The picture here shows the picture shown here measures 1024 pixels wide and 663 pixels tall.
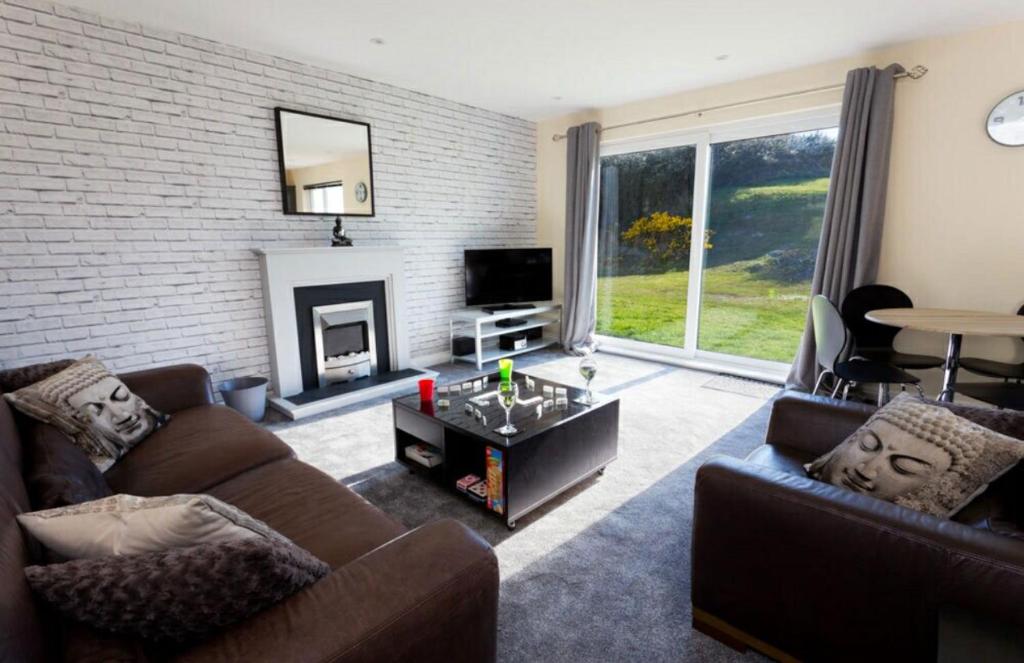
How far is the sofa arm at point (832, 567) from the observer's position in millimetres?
968

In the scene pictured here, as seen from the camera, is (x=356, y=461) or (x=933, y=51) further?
(x=933, y=51)

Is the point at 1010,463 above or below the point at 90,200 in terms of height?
below

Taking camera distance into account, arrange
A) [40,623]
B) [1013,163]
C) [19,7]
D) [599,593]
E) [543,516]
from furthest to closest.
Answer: [1013,163]
[19,7]
[543,516]
[599,593]
[40,623]

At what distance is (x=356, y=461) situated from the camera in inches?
106

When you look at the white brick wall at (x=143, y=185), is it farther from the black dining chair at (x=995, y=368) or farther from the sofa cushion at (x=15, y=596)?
the black dining chair at (x=995, y=368)

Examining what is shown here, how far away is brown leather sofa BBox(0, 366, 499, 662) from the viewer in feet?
2.52

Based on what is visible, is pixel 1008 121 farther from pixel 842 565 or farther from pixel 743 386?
pixel 842 565

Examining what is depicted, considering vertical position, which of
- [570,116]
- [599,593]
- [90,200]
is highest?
[570,116]

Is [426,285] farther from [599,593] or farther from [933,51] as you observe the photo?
[933,51]

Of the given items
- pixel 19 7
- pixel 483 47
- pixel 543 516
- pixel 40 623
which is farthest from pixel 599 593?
pixel 19 7

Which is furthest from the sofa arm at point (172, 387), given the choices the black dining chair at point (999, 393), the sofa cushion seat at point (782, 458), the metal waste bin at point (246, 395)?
the black dining chair at point (999, 393)

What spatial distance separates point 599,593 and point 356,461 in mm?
1545

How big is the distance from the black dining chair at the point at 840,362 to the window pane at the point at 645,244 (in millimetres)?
1667

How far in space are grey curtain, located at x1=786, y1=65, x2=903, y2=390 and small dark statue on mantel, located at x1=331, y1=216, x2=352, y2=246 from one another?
3.56 m
